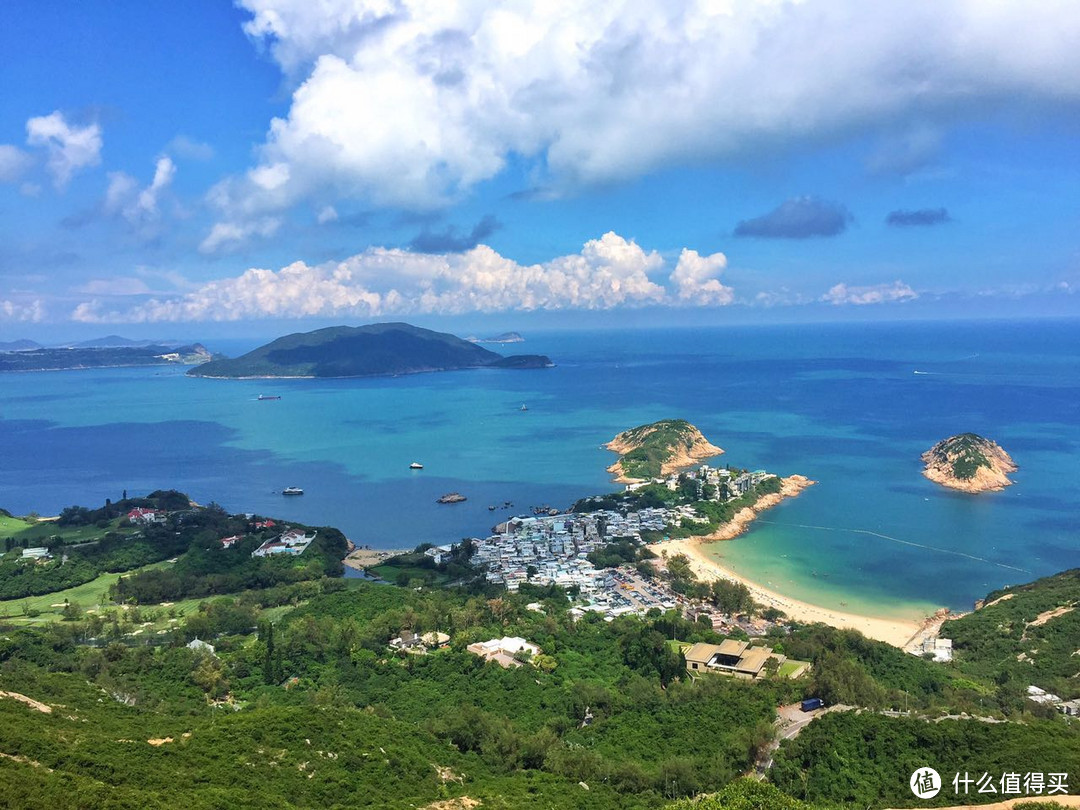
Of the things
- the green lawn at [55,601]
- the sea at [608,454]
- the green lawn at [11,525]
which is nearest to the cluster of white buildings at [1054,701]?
the sea at [608,454]

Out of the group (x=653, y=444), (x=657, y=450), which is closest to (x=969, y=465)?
(x=657, y=450)

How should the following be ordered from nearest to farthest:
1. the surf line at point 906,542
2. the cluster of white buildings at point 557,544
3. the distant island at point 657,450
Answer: the cluster of white buildings at point 557,544 < the surf line at point 906,542 < the distant island at point 657,450

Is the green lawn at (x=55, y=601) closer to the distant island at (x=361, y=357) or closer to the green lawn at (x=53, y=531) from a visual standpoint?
the green lawn at (x=53, y=531)

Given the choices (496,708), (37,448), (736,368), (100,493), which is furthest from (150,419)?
(736,368)

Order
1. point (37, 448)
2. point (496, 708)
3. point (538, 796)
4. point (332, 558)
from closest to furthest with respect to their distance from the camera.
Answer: point (538, 796) < point (496, 708) < point (332, 558) < point (37, 448)

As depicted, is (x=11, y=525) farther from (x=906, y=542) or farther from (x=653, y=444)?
(x=906, y=542)

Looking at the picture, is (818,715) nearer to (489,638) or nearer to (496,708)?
(496,708)

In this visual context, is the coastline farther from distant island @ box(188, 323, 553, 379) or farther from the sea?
distant island @ box(188, 323, 553, 379)
